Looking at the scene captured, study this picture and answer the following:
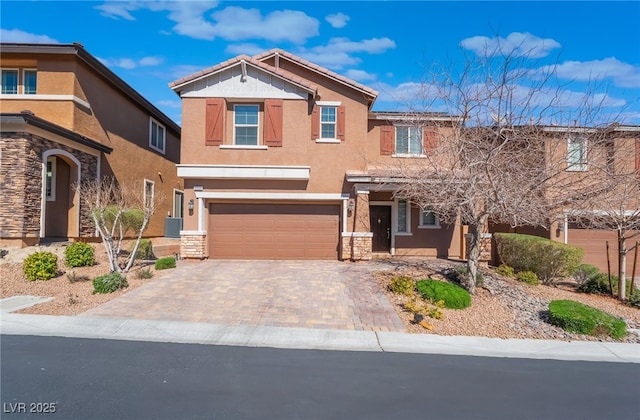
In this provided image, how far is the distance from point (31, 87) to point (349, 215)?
44.6 feet

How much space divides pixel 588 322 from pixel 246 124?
12247 mm

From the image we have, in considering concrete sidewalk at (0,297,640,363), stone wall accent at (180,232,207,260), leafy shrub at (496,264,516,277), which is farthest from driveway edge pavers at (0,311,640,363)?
stone wall accent at (180,232,207,260)

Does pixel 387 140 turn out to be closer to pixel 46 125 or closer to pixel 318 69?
pixel 318 69

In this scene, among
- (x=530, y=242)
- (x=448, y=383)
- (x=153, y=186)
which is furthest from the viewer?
(x=153, y=186)

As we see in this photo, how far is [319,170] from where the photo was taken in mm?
14672

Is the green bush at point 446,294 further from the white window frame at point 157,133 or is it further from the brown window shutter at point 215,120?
the white window frame at point 157,133

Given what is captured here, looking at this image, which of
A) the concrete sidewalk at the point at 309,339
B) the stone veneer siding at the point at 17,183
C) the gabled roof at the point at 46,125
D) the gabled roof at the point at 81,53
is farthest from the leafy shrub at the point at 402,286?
the gabled roof at the point at 81,53

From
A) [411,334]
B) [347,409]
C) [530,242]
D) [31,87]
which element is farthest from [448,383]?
[31,87]

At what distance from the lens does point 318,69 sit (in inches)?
596

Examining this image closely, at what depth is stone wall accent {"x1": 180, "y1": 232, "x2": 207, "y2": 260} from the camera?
1404cm

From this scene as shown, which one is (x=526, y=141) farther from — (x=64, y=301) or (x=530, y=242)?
(x=64, y=301)

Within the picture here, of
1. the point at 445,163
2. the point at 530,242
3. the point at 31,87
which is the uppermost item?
the point at 31,87

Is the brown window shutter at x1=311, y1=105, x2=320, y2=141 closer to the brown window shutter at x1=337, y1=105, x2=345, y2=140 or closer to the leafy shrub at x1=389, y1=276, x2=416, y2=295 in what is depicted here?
the brown window shutter at x1=337, y1=105, x2=345, y2=140

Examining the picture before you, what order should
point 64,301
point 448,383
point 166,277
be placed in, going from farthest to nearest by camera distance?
point 166,277
point 64,301
point 448,383
